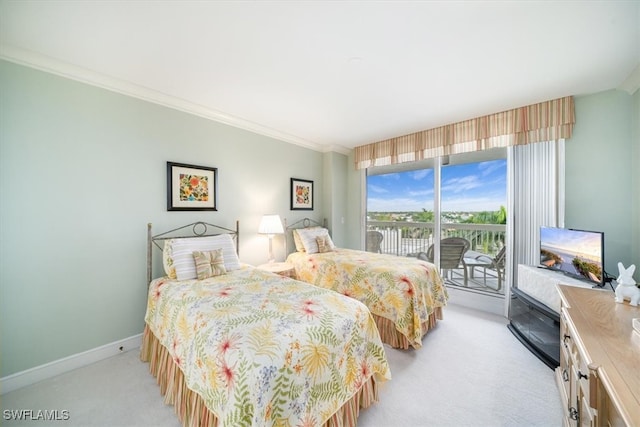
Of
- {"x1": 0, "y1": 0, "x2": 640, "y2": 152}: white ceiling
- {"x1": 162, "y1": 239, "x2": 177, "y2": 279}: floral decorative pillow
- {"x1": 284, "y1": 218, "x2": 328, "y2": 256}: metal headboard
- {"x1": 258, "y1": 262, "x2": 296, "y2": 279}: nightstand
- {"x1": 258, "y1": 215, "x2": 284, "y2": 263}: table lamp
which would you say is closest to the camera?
{"x1": 0, "y1": 0, "x2": 640, "y2": 152}: white ceiling

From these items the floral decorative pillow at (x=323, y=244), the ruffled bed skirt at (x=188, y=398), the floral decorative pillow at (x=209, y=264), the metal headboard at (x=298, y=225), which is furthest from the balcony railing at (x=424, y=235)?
the floral decorative pillow at (x=209, y=264)

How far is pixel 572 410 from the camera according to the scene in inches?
50.6

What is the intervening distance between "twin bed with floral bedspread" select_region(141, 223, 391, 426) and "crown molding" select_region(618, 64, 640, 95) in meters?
3.19

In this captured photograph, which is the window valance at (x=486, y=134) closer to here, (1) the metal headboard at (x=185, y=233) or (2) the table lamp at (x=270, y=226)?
(2) the table lamp at (x=270, y=226)

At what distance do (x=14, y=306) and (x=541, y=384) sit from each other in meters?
4.18

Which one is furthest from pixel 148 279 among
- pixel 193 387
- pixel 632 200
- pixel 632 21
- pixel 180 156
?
pixel 632 200

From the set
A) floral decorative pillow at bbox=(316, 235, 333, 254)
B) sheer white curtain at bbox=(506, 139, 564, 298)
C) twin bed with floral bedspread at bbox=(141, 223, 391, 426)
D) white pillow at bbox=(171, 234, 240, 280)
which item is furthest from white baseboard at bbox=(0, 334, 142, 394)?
sheer white curtain at bbox=(506, 139, 564, 298)

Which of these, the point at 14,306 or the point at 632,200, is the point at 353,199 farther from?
the point at 14,306

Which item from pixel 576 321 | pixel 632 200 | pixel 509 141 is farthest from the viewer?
pixel 509 141

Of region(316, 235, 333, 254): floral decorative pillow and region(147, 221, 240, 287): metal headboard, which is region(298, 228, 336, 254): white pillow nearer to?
region(316, 235, 333, 254): floral decorative pillow

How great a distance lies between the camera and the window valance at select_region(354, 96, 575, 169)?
2658 millimetres

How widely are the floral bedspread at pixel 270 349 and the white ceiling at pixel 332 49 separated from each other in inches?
75.5

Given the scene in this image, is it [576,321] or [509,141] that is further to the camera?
[509,141]

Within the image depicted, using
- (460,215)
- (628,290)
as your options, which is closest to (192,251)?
(628,290)
